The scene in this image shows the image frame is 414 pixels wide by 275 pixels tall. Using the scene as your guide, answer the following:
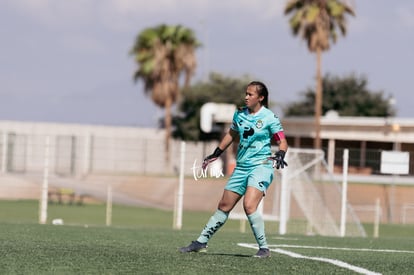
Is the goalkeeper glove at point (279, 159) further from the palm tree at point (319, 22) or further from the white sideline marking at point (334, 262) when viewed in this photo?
the palm tree at point (319, 22)

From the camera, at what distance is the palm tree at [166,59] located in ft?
226

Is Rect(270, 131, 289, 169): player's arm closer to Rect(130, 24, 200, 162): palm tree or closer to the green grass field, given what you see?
the green grass field

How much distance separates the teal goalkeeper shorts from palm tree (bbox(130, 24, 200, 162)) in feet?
186

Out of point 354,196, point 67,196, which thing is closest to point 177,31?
point 67,196

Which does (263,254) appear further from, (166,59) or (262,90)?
(166,59)

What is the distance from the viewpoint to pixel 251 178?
38.6ft

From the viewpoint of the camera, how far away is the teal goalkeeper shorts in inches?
462

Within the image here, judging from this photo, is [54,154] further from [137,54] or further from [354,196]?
[354,196]

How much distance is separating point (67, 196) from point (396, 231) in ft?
59.1

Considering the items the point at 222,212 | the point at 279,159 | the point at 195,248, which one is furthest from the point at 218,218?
the point at 279,159

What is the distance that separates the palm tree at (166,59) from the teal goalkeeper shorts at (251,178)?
56.7m

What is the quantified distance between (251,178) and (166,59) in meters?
57.7

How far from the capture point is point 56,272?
9.57 m

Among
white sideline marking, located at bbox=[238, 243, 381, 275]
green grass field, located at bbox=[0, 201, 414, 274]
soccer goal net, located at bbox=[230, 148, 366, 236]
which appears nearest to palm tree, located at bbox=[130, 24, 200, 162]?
soccer goal net, located at bbox=[230, 148, 366, 236]
